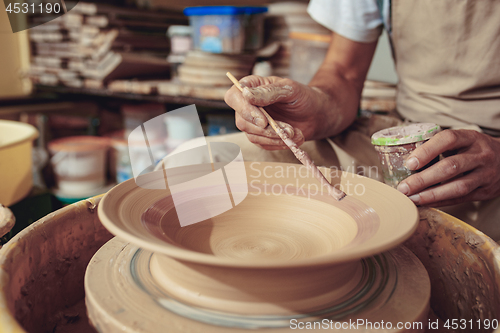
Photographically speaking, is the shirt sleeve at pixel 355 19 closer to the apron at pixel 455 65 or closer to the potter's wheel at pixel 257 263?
the apron at pixel 455 65

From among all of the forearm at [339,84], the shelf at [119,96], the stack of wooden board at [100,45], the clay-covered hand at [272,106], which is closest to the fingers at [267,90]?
the clay-covered hand at [272,106]

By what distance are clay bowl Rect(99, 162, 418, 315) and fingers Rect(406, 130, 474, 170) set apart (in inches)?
3.6

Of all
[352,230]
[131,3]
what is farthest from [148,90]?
[352,230]

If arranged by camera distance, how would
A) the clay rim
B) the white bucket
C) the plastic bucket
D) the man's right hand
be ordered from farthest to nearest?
the white bucket → the plastic bucket → the man's right hand → the clay rim

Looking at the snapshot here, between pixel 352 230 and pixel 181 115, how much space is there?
1869 mm

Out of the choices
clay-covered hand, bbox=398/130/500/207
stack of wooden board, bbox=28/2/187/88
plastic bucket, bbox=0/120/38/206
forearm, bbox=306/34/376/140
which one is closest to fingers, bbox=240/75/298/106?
forearm, bbox=306/34/376/140

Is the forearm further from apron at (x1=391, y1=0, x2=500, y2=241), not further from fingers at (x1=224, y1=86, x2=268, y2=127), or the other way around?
fingers at (x1=224, y1=86, x2=268, y2=127)

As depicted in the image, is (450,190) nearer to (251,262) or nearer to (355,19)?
(251,262)

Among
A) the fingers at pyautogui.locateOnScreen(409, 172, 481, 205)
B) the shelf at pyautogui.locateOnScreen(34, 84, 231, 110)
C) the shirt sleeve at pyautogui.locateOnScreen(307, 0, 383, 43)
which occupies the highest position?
the shirt sleeve at pyautogui.locateOnScreen(307, 0, 383, 43)

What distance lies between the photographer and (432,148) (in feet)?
2.82

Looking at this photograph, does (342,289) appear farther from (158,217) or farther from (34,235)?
(34,235)

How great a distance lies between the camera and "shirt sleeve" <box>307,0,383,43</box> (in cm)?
141

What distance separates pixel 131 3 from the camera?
323 centimetres

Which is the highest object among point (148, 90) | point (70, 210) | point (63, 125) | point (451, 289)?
point (70, 210)
